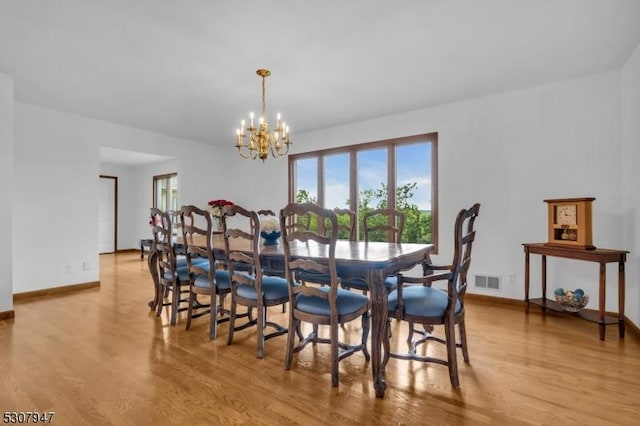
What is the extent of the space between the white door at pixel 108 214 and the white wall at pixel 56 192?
375 cm

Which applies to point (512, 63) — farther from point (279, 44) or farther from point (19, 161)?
point (19, 161)

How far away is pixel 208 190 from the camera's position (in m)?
6.70

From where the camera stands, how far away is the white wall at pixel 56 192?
4.17m

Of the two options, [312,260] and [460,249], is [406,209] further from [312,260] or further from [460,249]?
[312,260]

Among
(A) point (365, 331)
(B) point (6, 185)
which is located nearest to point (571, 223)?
(A) point (365, 331)

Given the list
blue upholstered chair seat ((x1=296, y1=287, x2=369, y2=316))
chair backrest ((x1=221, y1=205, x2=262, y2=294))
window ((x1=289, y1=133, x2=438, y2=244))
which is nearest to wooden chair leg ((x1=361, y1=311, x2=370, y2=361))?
blue upholstered chair seat ((x1=296, y1=287, x2=369, y2=316))

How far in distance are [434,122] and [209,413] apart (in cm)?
407

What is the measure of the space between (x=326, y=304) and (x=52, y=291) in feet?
14.1

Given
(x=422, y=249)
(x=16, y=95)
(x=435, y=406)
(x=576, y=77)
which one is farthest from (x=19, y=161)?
(x=576, y=77)

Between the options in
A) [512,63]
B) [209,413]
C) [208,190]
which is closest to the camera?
[209,413]

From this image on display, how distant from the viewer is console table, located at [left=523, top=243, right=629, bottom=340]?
2.77 m

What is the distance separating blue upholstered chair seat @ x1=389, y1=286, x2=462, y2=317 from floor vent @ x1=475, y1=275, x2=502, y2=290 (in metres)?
2.04

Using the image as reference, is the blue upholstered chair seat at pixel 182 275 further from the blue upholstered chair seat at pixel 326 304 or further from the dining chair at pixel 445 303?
the dining chair at pixel 445 303

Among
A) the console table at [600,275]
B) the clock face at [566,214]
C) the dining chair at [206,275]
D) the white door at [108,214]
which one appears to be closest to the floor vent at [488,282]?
the console table at [600,275]
